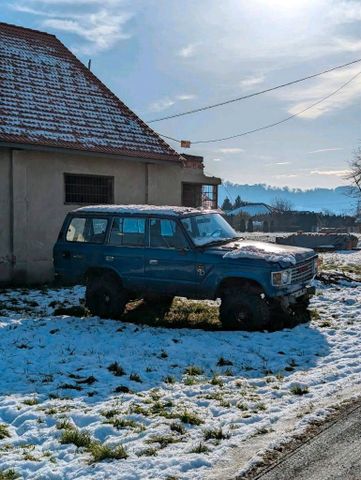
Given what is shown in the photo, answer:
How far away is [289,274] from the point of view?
7820 millimetres

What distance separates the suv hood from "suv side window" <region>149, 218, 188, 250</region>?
2.20ft

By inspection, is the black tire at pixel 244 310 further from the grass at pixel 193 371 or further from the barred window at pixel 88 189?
the barred window at pixel 88 189

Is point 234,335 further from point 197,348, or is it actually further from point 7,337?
point 7,337

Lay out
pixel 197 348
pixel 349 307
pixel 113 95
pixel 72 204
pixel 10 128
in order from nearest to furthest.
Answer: pixel 197 348 < pixel 349 307 < pixel 10 128 < pixel 72 204 < pixel 113 95

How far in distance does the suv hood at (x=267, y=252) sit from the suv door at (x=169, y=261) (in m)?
0.61

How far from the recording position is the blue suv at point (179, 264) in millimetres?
7836

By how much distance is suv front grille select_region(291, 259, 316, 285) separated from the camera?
8008mm

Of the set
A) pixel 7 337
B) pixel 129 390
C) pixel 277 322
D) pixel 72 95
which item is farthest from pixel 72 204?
pixel 129 390

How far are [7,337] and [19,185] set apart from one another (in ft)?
17.9

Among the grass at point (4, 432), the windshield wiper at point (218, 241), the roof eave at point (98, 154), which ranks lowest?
the grass at point (4, 432)

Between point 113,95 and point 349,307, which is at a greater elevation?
point 113,95

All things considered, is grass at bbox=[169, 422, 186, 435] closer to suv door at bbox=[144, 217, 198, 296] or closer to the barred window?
suv door at bbox=[144, 217, 198, 296]

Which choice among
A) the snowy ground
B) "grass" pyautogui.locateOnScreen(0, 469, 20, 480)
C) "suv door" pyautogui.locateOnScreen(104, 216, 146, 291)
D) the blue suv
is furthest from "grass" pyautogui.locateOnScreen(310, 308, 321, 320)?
"grass" pyautogui.locateOnScreen(0, 469, 20, 480)

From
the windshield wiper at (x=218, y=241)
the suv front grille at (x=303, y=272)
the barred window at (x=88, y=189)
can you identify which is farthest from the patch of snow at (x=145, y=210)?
the barred window at (x=88, y=189)
